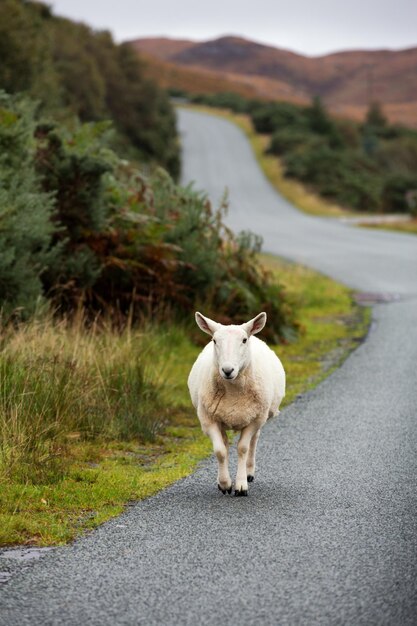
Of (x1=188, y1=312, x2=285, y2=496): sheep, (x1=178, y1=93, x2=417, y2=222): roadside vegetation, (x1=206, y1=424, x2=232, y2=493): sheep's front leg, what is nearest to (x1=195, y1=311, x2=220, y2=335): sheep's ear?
(x1=188, y1=312, x2=285, y2=496): sheep

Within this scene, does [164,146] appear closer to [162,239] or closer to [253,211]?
[253,211]

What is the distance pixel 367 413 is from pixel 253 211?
40996mm

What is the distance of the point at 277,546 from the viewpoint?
7.22 meters

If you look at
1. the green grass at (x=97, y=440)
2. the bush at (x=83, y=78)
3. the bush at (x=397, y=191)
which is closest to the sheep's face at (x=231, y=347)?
the green grass at (x=97, y=440)

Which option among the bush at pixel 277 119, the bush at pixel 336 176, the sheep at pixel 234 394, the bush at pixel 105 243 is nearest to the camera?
the sheep at pixel 234 394

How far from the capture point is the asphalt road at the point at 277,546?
6016 millimetres

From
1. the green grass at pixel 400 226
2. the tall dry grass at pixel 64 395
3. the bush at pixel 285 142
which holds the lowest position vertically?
the green grass at pixel 400 226

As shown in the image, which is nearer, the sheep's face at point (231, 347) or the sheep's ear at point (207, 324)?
the sheep's face at point (231, 347)

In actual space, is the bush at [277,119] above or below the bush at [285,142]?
above

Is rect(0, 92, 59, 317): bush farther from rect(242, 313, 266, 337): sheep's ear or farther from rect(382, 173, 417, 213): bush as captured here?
rect(382, 173, 417, 213): bush

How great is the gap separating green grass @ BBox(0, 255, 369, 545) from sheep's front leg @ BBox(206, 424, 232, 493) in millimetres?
621

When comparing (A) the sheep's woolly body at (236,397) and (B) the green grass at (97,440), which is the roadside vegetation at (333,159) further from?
(A) the sheep's woolly body at (236,397)

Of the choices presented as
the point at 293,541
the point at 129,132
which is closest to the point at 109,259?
the point at 293,541

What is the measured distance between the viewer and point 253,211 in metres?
53.2
